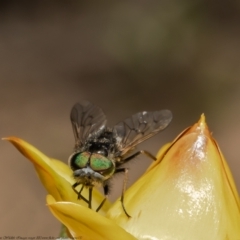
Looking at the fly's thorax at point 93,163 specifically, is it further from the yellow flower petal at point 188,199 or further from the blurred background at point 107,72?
the blurred background at point 107,72

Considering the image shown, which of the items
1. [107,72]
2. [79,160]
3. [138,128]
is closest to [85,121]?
[138,128]

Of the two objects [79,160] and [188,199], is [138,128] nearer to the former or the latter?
[79,160]

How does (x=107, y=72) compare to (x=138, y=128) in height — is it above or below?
below

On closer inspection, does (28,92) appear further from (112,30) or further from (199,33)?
(199,33)

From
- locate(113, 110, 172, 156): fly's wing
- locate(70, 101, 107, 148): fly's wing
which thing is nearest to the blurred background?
locate(70, 101, 107, 148): fly's wing

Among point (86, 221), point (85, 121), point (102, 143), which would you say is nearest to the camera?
point (86, 221)

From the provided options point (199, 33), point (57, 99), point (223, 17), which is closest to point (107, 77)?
point (57, 99)

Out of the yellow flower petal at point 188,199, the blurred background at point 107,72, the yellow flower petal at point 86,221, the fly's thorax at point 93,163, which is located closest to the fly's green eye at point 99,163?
the fly's thorax at point 93,163
